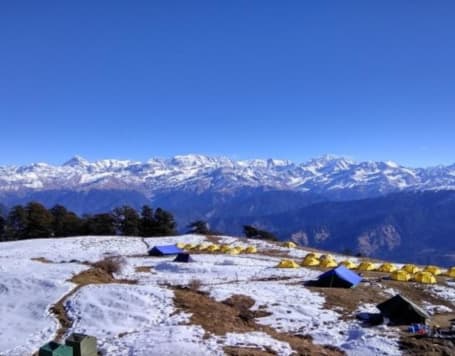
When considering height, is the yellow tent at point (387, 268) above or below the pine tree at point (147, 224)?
below

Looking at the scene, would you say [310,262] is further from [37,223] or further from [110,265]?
[37,223]

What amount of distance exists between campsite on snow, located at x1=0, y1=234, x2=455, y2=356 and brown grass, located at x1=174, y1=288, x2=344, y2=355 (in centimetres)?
7

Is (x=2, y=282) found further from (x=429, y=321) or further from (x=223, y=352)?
(x=429, y=321)

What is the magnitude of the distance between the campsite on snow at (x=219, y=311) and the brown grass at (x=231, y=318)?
7 centimetres

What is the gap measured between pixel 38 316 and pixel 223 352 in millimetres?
14061

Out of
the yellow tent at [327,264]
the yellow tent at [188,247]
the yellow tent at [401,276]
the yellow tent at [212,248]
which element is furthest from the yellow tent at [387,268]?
the yellow tent at [188,247]

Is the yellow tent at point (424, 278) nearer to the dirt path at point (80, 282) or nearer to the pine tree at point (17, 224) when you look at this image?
the dirt path at point (80, 282)

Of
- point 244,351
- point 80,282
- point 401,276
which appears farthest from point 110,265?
point 401,276

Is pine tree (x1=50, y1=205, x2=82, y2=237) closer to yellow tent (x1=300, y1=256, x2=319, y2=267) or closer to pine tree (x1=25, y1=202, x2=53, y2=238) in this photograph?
pine tree (x1=25, y1=202, x2=53, y2=238)

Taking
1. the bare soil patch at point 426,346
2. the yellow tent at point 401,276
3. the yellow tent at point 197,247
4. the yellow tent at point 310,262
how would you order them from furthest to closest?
1. the yellow tent at point 197,247
2. the yellow tent at point 310,262
3. the yellow tent at point 401,276
4. the bare soil patch at point 426,346

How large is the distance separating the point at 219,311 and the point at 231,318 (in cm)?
141

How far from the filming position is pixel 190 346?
71.2ft

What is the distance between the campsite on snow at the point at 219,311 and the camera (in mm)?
22953

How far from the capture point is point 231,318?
91.2 feet
